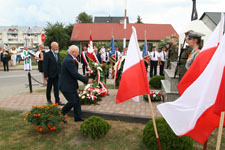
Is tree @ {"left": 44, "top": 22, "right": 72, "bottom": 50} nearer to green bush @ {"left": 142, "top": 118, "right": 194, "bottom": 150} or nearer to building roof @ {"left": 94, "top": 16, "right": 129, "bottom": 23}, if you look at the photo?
building roof @ {"left": 94, "top": 16, "right": 129, "bottom": 23}

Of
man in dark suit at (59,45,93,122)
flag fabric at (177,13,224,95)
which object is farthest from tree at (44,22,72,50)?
flag fabric at (177,13,224,95)

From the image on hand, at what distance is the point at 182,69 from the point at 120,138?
8.06ft

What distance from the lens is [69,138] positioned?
3869mm

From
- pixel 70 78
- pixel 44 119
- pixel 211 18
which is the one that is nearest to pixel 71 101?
pixel 70 78

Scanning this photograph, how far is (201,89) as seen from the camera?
1957 millimetres

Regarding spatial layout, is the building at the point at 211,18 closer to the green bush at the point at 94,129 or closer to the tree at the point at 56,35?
the green bush at the point at 94,129

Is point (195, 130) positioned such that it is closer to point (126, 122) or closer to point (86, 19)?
point (126, 122)

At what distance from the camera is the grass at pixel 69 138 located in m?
3.52

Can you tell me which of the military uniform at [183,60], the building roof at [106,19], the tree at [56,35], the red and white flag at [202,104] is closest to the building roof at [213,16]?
the military uniform at [183,60]

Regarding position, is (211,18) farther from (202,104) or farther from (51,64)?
(202,104)

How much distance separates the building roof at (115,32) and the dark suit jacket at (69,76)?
28736mm

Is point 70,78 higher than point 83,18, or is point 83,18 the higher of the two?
point 83,18

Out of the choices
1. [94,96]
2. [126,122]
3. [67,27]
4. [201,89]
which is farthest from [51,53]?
[67,27]

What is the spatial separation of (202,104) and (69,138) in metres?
2.97
